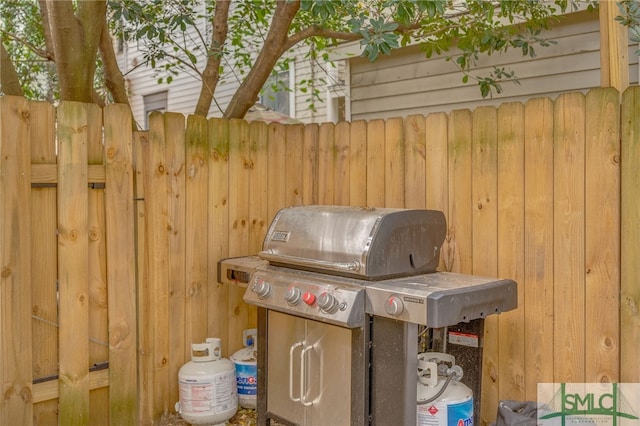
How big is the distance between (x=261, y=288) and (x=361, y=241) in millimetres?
653

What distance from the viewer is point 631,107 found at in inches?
97.1

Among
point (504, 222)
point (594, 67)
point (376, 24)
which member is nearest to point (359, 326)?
point (504, 222)

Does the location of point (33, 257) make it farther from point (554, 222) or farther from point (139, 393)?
point (554, 222)

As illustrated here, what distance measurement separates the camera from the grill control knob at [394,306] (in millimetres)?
A: 2283

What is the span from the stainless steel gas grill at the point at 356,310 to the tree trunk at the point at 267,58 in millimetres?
1535

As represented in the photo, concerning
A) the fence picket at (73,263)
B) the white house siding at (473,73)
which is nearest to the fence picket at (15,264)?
the fence picket at (73,263)

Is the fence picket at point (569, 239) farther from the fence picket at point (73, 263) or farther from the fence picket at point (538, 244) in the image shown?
the fence picket at point (73, 263)

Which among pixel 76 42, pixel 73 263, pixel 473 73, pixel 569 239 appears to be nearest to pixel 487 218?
pixel 569 239

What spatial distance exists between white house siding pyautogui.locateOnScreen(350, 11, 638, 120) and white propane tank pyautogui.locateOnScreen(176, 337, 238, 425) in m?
3.58

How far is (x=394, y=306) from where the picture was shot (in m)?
2.30

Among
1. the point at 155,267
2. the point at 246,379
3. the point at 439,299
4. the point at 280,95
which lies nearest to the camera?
the point at 439,299

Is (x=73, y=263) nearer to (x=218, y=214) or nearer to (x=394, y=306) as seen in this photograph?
(x=218, y=214)

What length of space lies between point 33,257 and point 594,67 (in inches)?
177

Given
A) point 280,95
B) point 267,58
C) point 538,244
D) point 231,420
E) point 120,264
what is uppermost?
point 280,95
